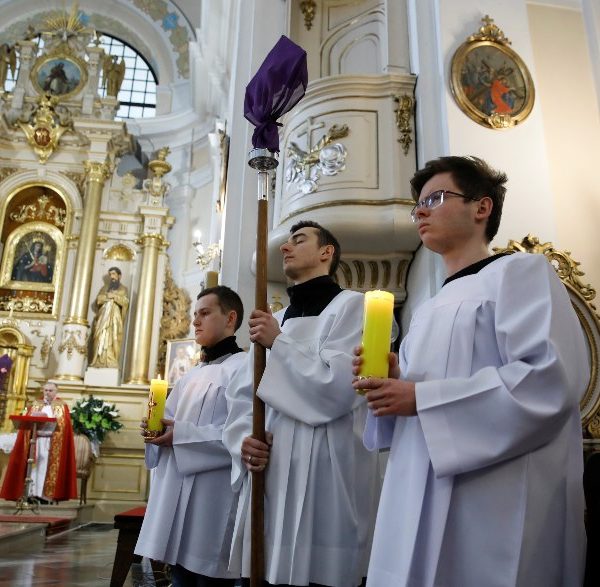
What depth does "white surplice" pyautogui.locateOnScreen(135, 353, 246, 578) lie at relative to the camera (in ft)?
7.62

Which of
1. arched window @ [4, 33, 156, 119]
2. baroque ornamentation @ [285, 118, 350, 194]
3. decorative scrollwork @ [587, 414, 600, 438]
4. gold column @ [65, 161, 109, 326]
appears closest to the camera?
decorative scrollwork @ [587, 414, 600, 438]

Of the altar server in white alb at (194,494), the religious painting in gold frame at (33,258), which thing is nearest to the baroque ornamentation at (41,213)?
the religious painting in gold frame at (33,258)

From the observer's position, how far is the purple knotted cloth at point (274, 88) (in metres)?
2.13

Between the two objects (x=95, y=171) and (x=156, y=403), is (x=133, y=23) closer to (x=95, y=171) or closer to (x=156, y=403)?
(x=95, y=171)

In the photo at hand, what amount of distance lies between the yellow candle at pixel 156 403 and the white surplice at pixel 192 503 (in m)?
0.12

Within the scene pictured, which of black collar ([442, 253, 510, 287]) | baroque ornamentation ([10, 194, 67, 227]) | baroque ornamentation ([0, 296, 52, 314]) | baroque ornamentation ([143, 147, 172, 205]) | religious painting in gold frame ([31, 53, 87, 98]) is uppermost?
religious painting in gold frame ([31, 53, 87, 98])

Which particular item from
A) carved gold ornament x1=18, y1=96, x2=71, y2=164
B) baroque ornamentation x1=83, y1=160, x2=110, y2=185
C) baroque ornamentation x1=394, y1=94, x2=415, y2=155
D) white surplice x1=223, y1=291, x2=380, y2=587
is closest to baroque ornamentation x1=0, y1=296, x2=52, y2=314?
baroque ornamentation x1=83, y1=160, x2=110, y2=185

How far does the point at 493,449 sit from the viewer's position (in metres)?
1.25

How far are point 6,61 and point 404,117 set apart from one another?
38.1 feet

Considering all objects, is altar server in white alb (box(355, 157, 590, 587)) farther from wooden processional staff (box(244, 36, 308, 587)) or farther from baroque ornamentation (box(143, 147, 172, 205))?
baroque ornamentation (box(143, 147, 172, 205))

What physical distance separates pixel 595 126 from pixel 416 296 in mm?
1846

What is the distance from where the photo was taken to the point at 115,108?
40.4 ft

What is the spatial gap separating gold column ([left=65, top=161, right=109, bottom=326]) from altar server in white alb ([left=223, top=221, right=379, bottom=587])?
9597 millimetres

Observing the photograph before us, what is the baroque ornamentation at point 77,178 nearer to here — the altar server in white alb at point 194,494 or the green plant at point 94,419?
the green plant at point 94,419
